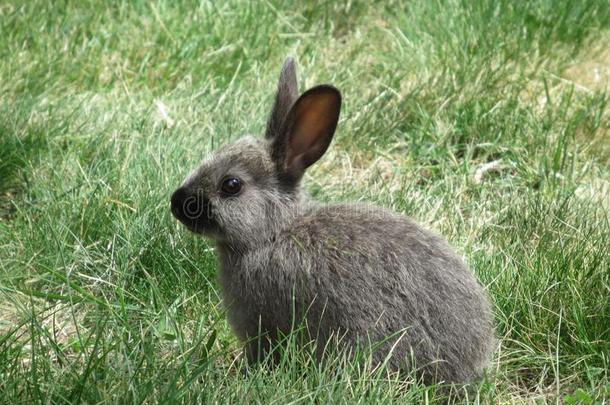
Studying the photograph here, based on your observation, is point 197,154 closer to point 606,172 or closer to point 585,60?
point 606,172

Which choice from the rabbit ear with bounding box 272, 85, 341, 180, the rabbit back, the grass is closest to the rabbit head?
the rabbit ear with bounding box 272, 85, 341, 180

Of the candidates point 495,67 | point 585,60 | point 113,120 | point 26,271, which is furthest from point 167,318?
point 585,60

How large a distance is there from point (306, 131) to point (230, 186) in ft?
1.25

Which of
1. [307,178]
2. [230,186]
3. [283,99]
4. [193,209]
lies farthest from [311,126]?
[307,178]

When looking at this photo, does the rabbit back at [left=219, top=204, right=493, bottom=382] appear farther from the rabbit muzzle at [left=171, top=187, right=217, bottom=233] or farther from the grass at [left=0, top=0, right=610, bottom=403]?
the rabbit muzzle at [left=171, top=187, right=217, bottom=233]

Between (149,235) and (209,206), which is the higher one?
(209,206)

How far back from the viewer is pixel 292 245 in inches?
173

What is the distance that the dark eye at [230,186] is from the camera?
4.49 meters

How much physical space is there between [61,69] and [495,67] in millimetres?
2530

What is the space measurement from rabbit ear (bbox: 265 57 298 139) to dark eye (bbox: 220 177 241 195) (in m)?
0.31

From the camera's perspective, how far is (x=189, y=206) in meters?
4.46

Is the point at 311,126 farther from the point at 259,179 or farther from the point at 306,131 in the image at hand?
the point at 259,179

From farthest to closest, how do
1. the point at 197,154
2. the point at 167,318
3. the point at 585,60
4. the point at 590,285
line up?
the point at 585,60
the point at 197,154
the point at 590,285
the point at 167,318

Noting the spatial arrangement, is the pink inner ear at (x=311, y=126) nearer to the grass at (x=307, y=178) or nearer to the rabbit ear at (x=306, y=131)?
the rabbit ear at (x=306, y=131)
